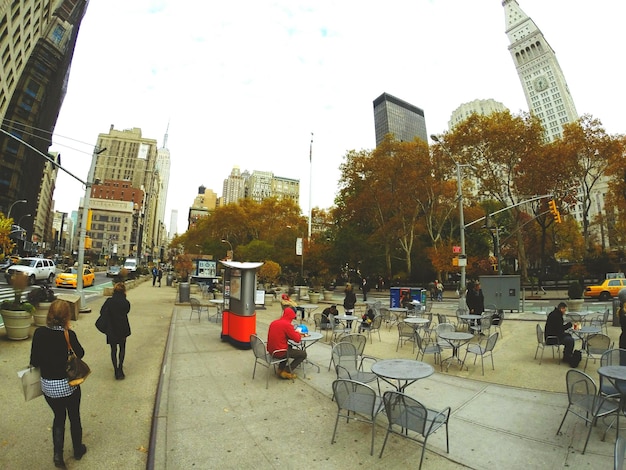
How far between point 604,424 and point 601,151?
34559 mm

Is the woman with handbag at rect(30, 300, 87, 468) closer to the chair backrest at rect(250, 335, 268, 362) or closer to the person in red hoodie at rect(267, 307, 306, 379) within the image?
the chair backrest at rect(250, 335, 268, 362)

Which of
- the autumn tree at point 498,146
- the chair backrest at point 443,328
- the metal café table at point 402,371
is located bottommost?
the metal café table at point 402,371

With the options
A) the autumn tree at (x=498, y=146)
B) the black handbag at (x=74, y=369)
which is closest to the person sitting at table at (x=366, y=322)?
the black handbag at (x=74, y=369)

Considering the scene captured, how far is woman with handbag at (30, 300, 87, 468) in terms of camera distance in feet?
11.8

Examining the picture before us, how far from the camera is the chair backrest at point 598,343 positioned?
7114mm

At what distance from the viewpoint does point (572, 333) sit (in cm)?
841

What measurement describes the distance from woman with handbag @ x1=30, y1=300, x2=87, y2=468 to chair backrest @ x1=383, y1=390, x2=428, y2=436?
3.37m

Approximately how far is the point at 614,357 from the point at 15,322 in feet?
41.6

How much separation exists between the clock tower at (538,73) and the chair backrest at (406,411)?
118227 millimetres

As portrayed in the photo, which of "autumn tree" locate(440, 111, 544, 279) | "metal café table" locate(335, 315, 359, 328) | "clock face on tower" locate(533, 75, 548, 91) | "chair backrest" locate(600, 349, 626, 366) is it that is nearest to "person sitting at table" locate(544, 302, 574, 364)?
"chair backrest" locate(600, 349, 626, 366)

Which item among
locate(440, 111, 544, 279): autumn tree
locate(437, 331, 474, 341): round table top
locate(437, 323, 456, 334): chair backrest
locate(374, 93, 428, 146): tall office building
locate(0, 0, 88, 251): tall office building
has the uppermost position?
locate(374, 93, 428, 146): tall office building

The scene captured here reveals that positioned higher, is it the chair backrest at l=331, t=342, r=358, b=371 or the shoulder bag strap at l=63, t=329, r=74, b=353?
the shoulder bag strap at l=63, t=329, r=74, b=353

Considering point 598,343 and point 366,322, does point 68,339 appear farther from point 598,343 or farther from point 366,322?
point 598,343

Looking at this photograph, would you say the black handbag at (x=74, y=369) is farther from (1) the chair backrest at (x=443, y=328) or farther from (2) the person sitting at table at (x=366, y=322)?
(2) the person sitting at table at (x=366, y=322)
